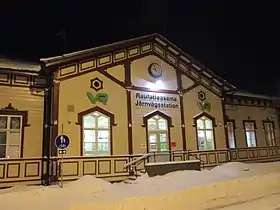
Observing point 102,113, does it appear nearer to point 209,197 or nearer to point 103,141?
point 103,141

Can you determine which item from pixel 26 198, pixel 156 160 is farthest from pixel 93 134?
pixel 26 198

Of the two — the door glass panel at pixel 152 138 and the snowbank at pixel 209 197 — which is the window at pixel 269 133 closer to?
the snowbank at pixel 209 197

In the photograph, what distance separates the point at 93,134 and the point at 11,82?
4.39m

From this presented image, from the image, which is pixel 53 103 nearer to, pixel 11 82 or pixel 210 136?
pixel 11 82

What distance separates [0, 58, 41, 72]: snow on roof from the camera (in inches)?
497

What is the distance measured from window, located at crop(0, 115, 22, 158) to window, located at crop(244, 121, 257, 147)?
1535 centimetres

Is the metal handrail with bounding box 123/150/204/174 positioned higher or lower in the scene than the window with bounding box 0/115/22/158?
lower

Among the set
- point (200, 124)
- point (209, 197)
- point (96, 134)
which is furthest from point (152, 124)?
point (209, 197)

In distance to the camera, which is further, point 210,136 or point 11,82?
point 210,136

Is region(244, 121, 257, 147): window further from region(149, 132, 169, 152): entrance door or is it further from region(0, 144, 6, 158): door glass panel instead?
region(0, 144, 6, 158): door glass panel

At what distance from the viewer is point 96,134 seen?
13.4 metres

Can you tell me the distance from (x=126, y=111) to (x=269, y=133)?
13.4m

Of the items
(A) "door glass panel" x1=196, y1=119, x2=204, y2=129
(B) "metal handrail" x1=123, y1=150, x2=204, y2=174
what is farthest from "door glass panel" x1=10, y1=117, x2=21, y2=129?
(A) "door glass panel" x1=196, y1=119, x2=204, y2=129

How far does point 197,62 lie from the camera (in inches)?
689
